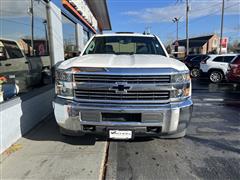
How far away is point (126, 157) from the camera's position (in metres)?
4.03

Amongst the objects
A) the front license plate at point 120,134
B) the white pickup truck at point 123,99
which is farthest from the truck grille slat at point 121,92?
the front license plate at point 120,134

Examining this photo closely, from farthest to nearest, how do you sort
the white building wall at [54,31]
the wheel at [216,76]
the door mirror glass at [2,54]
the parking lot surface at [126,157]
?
the wheel at [216,76] < the white building wall at [54,31] < the door mirror glass at [2,54] < the parking lot surface at [126,157]

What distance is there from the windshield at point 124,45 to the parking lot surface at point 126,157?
185cm

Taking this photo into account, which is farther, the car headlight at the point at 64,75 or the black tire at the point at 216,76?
the black tire at the point at 216,76

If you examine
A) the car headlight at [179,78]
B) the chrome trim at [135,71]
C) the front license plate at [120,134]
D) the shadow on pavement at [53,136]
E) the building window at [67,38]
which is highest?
the building window at [67,38]

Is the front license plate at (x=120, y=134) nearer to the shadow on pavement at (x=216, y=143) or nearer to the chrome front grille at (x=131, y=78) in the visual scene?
the chrome front grille at (x=131, y=78)

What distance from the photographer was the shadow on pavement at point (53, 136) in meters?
4.60

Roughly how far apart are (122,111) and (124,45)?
246cm

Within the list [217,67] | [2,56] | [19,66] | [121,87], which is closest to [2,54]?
[2,56]

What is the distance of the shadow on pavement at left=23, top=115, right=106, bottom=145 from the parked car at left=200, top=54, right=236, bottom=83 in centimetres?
1131

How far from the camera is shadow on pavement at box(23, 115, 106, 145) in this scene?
4.60m

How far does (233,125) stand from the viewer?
5680 mm

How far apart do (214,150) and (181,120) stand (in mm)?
955

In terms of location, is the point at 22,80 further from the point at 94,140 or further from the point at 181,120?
the point at 181,120
